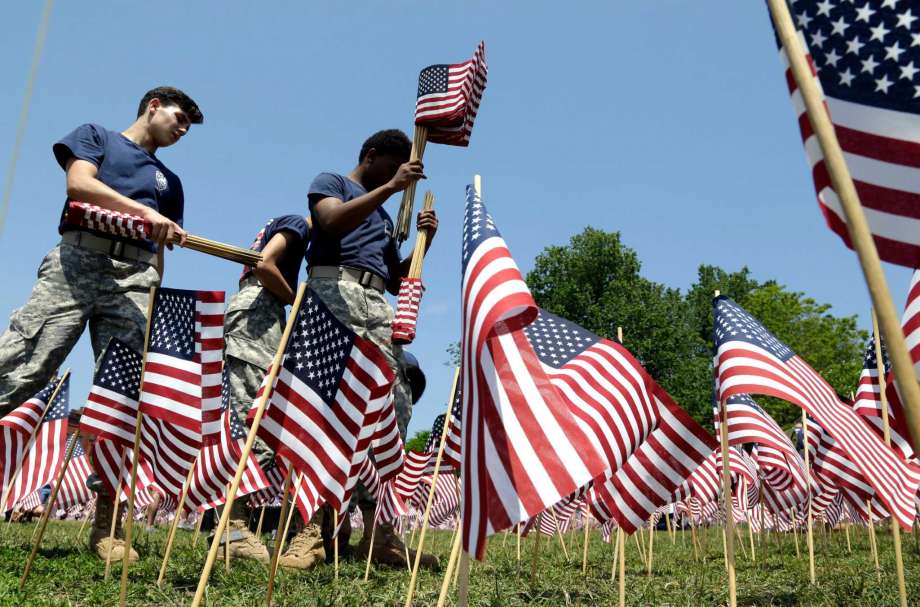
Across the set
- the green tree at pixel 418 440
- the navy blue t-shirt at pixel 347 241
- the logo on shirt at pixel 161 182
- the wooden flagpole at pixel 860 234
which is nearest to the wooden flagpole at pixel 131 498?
the logo on shirt at pixel 161 182

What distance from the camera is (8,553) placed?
5.48 metres

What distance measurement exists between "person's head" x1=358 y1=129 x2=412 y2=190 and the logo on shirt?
1641 millimetres

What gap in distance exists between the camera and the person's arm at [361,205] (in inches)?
212

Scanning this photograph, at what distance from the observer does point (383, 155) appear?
630 centimetres

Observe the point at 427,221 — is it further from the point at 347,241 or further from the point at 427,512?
the point at 427,512

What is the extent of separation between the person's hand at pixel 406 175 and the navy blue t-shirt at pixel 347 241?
0.45 m

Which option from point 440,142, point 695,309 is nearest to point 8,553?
point 440,142

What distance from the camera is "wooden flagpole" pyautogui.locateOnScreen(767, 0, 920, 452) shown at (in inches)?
60.9

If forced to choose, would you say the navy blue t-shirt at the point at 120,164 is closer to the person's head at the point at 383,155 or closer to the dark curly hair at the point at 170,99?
the dark curly hair at the point at 170,99

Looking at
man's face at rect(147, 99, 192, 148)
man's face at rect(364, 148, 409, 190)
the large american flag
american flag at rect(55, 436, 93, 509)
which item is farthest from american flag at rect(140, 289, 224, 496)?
american flag at rect(55, 436, 93, 509)

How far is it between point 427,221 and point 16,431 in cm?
381

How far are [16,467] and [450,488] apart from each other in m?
7.71

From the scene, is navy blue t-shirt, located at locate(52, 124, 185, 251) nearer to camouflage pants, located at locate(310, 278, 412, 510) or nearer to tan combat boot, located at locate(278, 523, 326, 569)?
camouflage pants, located at locate(310, 278, 412, 510)

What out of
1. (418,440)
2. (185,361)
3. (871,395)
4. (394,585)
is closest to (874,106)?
(185,361)
